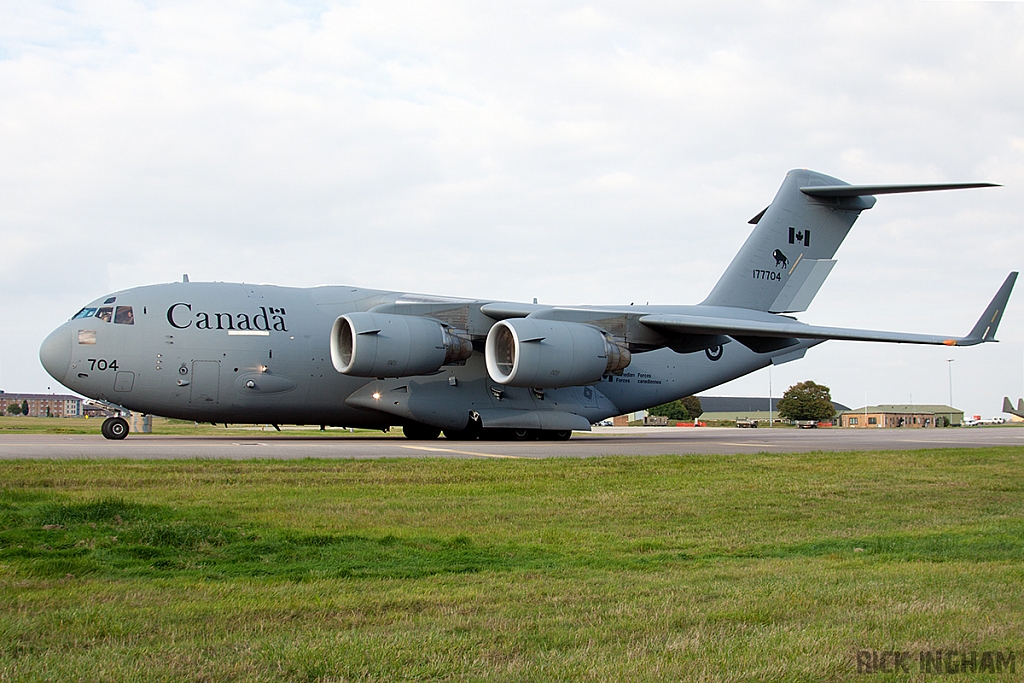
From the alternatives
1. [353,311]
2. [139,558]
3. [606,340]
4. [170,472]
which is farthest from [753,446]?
[139,558]

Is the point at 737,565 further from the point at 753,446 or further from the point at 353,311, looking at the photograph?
the point at 353,311

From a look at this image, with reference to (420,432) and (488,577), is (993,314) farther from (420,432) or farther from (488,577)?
(488,577)

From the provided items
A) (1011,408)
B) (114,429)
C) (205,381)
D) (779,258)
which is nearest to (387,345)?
(205,381)

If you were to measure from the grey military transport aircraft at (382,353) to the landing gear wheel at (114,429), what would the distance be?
0.09 feet

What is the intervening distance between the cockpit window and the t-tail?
51.3 ft

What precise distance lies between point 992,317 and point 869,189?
551 cm

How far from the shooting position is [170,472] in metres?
11.0

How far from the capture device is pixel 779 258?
27406 mm

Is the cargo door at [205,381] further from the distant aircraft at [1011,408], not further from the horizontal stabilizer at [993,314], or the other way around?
the distant aircraft at [1011,408]

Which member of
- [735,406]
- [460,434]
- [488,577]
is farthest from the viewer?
[735,406]

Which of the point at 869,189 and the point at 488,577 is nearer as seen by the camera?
the point at 488,577

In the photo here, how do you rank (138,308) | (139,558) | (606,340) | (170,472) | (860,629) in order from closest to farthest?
(860,629) < (139,558) < (170,472) < (138,308) < (606,340)

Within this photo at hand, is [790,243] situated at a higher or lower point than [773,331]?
higher

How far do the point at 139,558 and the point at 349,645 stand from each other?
2723 mm
